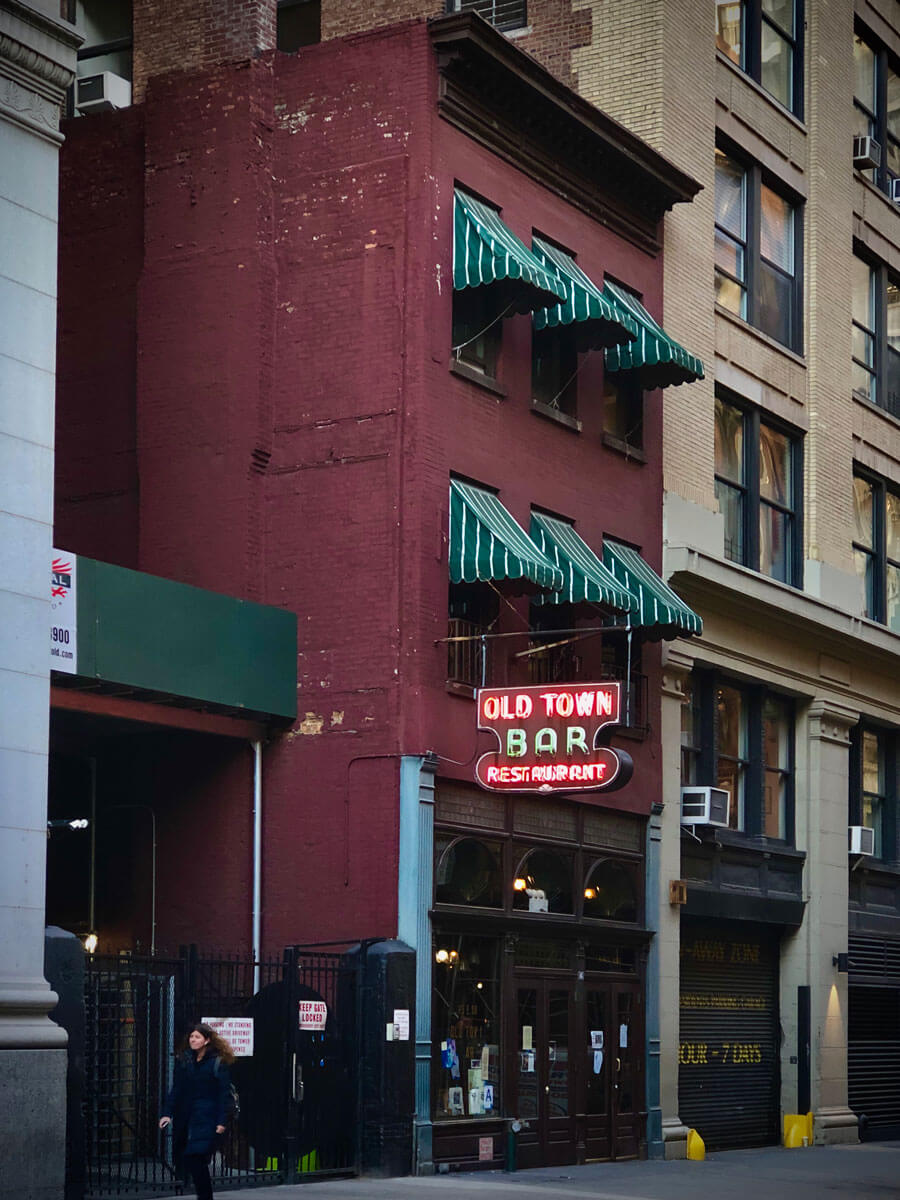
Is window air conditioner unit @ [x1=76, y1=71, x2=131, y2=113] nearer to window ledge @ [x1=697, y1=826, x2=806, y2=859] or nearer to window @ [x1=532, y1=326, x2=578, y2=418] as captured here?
window @ [x1=532, y1=326, x2=578, y2=418]

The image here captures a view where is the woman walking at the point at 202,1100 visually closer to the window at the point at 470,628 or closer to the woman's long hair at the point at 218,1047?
the woman's long hair at the point at 218,1047

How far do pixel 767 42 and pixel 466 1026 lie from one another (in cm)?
1919

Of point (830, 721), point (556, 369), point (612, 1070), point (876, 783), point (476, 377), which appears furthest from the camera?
point (876, 783)

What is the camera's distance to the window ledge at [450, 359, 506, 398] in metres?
25.2

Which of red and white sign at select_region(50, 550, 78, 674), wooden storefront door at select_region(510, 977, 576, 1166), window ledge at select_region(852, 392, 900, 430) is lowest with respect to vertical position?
wooden storefront door at select_region(510, 977, 576, 1166)

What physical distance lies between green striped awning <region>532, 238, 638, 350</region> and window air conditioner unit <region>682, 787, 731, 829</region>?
22.7 ft

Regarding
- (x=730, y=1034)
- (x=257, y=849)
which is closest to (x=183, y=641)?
(x=257, y=849)

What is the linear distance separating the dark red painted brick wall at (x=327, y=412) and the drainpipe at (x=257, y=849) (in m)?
0.13

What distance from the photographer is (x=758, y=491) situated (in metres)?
32.8

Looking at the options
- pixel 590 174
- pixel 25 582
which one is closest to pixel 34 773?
pixel 25 582

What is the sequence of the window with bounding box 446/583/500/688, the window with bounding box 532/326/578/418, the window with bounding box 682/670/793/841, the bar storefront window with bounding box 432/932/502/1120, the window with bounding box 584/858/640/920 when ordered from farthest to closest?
the window with bounding box 682/670/793/841
the window with bounding box 532/326/578/418
the window with bounding box 584/858/640/920
the window with bounding box 446/583/500/688
the bar storefront window with bounding box 432/932/502/1120

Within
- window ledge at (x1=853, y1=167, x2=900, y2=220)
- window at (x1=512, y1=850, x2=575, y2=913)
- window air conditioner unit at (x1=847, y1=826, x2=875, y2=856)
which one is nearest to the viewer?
window at (x1=512, y1=850, x2=575, y2=913)

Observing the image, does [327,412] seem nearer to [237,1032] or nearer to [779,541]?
[237,1032]

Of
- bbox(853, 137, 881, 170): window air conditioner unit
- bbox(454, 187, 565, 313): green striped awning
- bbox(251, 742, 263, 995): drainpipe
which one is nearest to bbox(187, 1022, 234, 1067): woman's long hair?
bbox(251, 742, 263, 995): drainpipe
